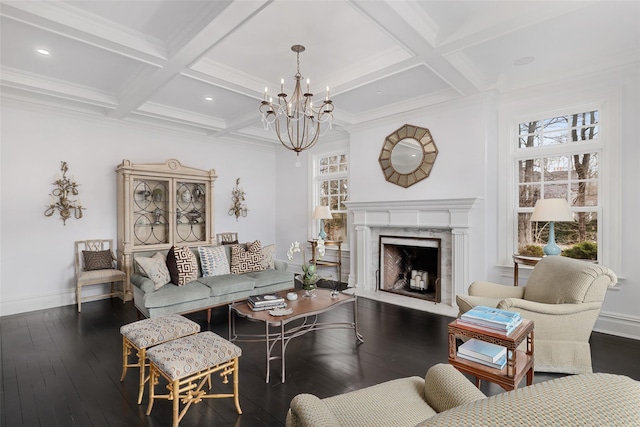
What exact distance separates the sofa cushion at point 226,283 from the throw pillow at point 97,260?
1613mm

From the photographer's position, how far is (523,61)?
11.4 feet

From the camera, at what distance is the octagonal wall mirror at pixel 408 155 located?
469cm

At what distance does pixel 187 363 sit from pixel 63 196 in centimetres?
410

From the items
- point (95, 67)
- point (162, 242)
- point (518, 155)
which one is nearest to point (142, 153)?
point (162, 242)

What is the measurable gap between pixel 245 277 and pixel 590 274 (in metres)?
3.64

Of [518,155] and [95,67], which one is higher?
[95,67]

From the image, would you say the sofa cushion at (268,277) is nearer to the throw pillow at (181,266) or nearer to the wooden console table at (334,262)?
the throw pillow at (181,266)

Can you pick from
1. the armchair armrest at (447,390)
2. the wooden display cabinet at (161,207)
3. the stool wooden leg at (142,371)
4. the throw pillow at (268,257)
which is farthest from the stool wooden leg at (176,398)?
the wooden display cabinet at (161,207)

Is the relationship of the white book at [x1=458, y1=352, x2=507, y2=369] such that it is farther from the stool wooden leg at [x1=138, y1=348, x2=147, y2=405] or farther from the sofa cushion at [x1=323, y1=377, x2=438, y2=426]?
the stool wooden leg at [x1=138, y1=348, x2=147, y2=405]

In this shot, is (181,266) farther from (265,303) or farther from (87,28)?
(87,28)

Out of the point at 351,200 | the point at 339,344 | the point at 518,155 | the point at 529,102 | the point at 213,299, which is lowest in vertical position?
the point at 339,344

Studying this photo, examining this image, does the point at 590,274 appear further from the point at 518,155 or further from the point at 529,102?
the point at 529,102

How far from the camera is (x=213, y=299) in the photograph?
396cm

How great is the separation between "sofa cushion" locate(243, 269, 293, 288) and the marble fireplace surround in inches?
48.5
